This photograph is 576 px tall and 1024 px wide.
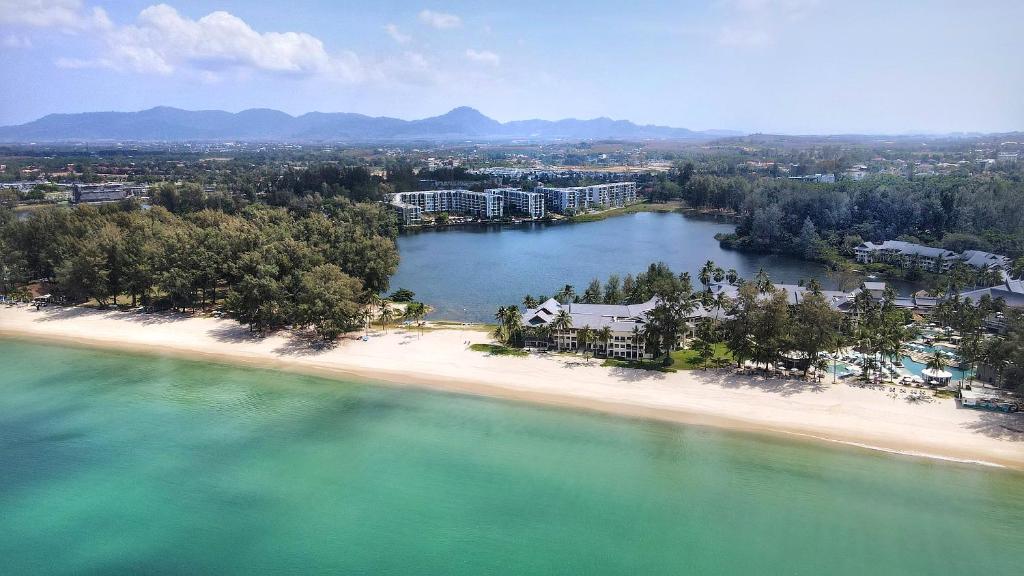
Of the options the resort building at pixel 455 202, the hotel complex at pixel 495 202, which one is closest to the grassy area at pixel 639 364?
the hotel complex at pixel 495 202

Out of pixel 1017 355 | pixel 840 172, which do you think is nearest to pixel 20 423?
pixel 1017 355

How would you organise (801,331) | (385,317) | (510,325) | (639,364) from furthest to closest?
(385,317) < (510,325) < (639,364) < (801,331)

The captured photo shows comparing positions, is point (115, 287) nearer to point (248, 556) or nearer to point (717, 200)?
point (248, 556)

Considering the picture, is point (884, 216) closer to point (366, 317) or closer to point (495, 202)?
point (495, 202)

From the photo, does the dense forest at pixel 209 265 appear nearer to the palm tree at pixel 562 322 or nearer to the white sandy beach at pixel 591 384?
the white sandy beach at pixel 591 384

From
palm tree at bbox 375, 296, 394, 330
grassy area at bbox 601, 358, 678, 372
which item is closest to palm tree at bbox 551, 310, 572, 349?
grassy area at bbox 601, 358, 678, 372

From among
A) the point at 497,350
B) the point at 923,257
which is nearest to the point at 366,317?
the point at 497,350

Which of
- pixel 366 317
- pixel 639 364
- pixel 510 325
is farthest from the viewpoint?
pixel 366 317
